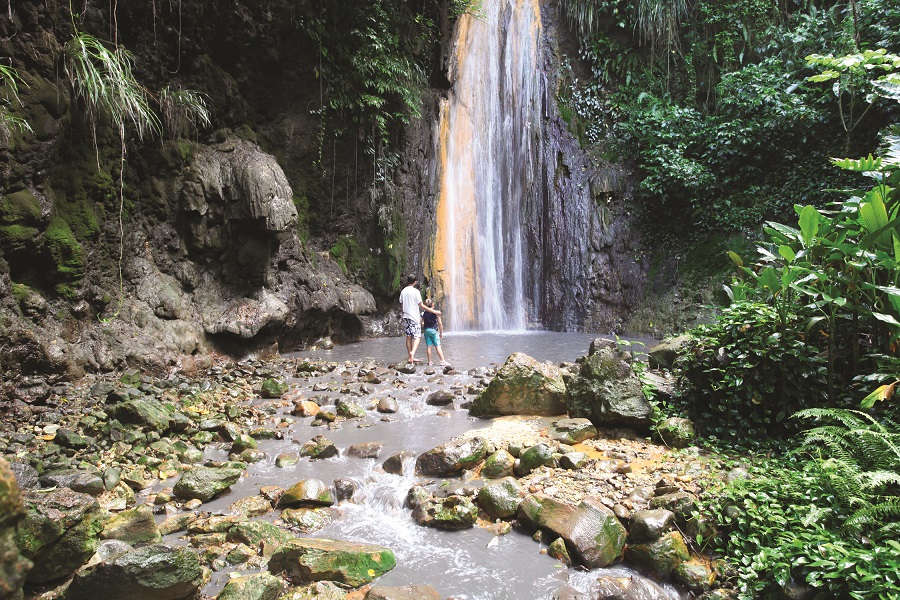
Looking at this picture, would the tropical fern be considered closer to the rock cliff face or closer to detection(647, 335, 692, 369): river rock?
detection(647, 335, 692, 369): river rock

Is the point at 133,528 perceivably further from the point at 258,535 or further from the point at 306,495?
the point at 306,495

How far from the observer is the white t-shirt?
866cm

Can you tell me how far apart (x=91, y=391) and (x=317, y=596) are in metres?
A: 4.45

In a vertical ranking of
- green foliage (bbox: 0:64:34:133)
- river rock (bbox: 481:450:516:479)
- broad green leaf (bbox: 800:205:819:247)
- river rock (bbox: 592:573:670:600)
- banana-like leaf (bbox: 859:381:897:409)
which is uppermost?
green foliage (bbox: 0:64:34:133)

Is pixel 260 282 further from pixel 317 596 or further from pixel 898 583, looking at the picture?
pixel 898 583

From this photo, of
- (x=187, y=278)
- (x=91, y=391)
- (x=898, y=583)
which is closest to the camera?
(x=898, y=583)

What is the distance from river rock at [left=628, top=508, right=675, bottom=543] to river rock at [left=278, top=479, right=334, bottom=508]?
2292 millimetres

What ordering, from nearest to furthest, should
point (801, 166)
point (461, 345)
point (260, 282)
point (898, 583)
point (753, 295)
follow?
1. point (898, 583)
2. point (753, 295)
3. point (260, 282)
4. point (461, 345)
5. point (801, 166)

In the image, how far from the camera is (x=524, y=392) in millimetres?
5633

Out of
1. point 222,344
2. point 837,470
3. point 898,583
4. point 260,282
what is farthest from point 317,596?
point 260,282

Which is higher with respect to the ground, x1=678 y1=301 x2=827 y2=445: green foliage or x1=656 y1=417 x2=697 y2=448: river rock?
x1=678 y1=301 x2=827 y2=445: green foliage

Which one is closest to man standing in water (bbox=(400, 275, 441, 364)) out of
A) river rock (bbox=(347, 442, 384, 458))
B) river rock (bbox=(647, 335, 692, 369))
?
river rock (bbox=(347, 442, 384, 458))

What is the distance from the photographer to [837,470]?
124 inches

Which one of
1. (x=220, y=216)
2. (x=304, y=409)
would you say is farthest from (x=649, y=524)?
(x=220, y=216)
